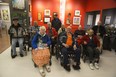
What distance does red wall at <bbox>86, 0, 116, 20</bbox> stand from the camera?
15.5 ft

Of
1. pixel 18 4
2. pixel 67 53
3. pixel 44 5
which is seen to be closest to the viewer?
pixel 67 53

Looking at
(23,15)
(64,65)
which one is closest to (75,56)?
(64,65)

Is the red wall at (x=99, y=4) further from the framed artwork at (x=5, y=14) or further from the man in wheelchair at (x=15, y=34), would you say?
the framed artwork at (x=5, y=14)

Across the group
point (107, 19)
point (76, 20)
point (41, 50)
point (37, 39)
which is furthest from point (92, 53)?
point (76, 20)

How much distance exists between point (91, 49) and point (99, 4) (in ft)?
11.0

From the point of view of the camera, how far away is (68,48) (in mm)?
3172

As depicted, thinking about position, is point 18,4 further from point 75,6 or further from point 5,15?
point 5,15

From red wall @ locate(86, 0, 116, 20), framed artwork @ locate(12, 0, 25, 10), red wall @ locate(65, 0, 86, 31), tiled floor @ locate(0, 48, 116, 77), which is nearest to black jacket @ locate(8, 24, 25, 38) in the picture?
tiled floor @ locate(0, 48, 116, 77)

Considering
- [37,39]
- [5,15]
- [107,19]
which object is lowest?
[37,39]

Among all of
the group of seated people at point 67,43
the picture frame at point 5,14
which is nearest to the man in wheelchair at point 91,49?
the group of seated people at point 67,43

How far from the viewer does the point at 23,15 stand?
5.13 meters

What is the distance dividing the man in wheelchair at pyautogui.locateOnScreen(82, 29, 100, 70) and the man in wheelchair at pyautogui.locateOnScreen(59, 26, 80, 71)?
0.37 meters

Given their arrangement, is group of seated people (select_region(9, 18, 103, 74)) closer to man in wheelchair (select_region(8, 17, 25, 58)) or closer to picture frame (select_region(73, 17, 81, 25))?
man in wheelchair (select_region(8, 17, 25, 58))

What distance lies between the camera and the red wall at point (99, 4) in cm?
474
